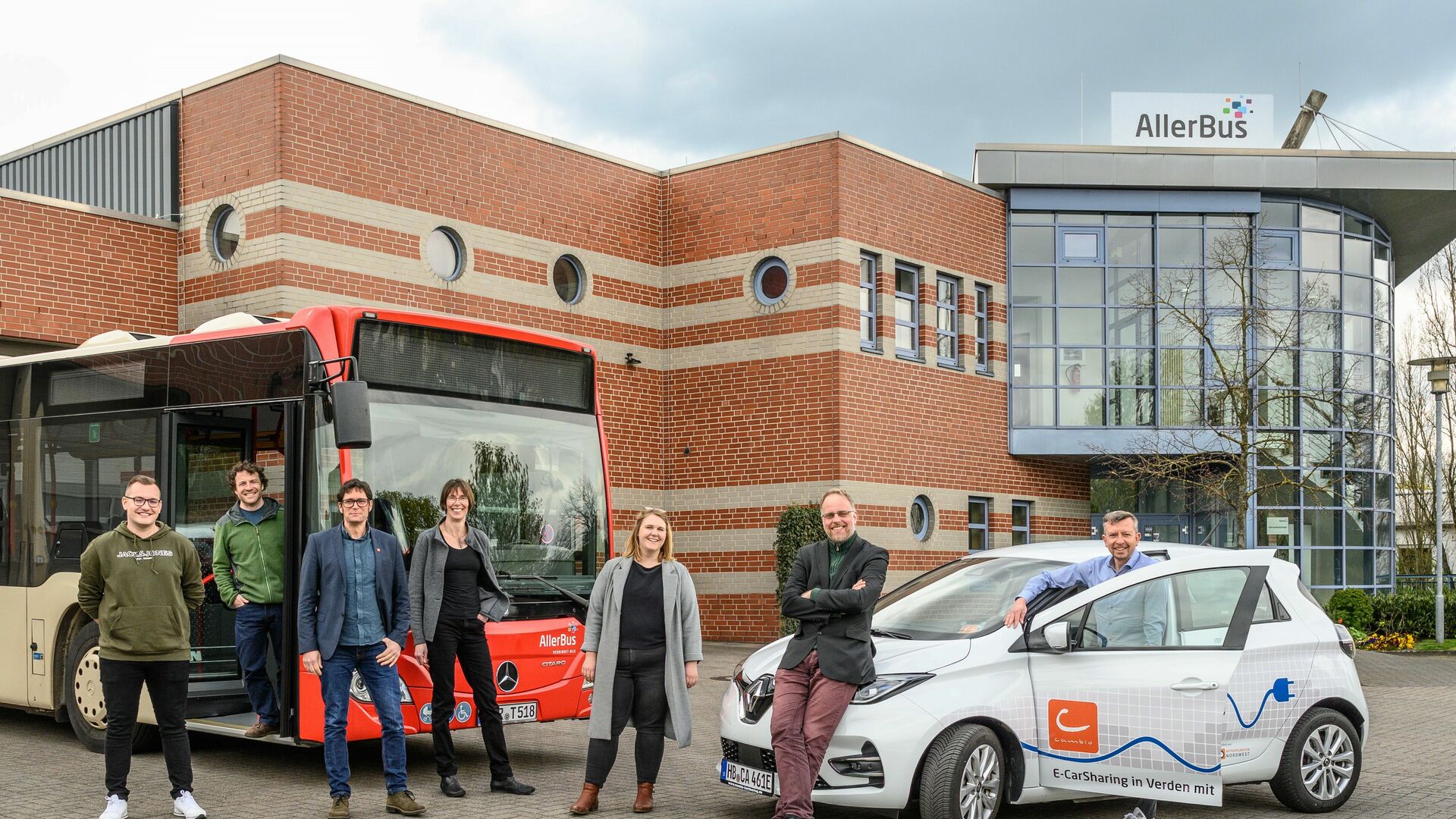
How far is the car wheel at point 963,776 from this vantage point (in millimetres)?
7148

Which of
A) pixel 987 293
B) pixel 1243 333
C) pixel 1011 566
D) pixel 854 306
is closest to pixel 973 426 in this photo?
pixel 987 293

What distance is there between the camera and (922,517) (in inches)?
843

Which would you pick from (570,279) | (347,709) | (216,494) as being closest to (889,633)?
(347,709)

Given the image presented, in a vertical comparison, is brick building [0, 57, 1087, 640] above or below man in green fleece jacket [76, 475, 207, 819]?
above

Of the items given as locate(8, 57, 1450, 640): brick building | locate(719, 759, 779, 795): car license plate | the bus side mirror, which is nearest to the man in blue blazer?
the bus side mirror

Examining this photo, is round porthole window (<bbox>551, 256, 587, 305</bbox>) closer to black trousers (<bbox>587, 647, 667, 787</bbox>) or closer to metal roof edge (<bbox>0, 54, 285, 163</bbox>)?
metal roof edge (<bbox>0, 54, 285, 163</bbox>)

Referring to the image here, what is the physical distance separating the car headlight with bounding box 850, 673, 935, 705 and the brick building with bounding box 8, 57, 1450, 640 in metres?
10.7

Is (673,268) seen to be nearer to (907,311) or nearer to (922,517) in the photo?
(907,311)

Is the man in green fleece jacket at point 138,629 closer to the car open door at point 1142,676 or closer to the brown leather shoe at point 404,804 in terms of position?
the brown leather shoe at point 404,804

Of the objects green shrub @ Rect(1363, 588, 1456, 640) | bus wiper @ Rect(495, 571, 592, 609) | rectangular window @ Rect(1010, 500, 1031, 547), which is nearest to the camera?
bus wiper @ Rect(495, 571, 592, 609)

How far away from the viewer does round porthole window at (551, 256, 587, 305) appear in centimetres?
2002

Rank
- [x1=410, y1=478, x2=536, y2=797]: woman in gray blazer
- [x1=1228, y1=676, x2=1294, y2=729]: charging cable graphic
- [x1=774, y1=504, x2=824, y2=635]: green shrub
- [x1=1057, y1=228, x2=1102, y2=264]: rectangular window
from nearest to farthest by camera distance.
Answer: [x1=1228, y1=676, x2=1294, y2=729]: charging cable graphic → [x1=410, y1=478, x2=536, y2=797]: woman in gray blazer → [x1=774, y1=504, x2=824, y2=635]: green shrub → [x1=1057, y1=228, x2=1102, y2=264]: rectangular window

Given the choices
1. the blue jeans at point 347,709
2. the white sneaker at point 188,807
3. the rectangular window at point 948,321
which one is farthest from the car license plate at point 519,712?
the rectangular window at point 948,321

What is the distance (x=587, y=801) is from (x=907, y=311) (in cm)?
1446
